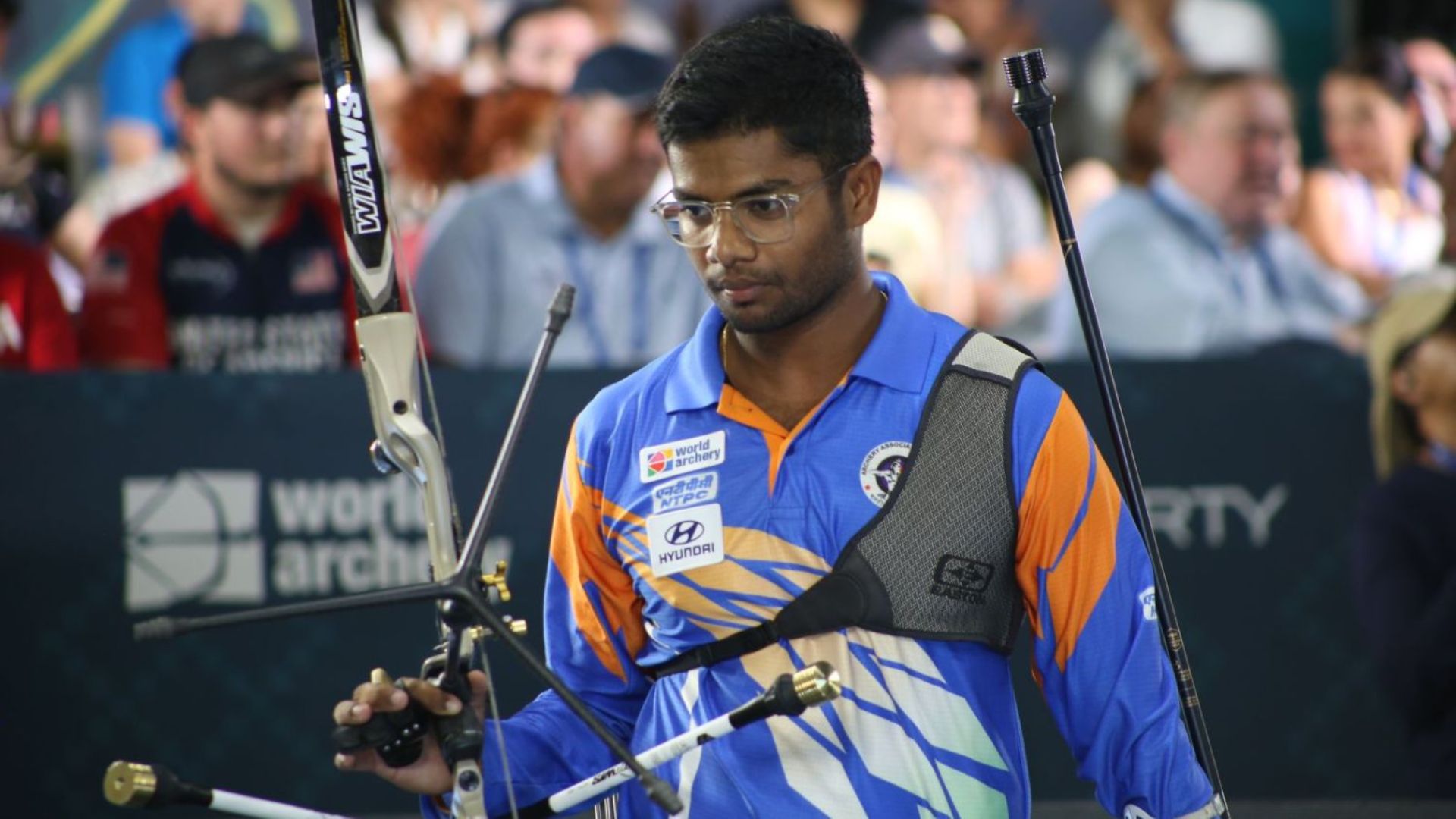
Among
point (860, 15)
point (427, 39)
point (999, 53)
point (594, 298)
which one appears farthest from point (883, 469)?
point (999, 53)

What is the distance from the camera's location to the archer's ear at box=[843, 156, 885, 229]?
2309mm

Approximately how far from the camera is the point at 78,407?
4461mm

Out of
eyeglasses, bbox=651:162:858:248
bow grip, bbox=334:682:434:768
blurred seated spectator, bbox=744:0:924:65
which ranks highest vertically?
blurred seated spectator, bbox=744:0:924:65

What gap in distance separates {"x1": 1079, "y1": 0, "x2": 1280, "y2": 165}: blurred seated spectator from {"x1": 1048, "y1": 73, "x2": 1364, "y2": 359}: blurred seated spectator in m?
1.85

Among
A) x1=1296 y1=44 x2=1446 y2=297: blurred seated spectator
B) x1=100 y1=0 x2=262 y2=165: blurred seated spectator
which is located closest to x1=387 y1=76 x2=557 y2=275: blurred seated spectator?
x1=100 y1=0 x2=262 y2=165: blurred seated spectator

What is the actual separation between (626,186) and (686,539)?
127 inches

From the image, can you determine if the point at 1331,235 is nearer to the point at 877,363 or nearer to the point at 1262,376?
the point at 1262,376

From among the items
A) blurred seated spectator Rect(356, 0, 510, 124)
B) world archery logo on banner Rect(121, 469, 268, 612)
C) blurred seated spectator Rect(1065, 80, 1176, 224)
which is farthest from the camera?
blurred seated spectator Rect(356, 0, 510, 124)

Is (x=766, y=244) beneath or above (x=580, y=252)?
beneath

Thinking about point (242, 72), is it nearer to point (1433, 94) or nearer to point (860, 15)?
point (860, 15)

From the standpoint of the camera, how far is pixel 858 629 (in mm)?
2219

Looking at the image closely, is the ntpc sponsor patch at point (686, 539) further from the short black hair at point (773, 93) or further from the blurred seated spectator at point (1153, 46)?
the blurred seated spectator at point (1153, 46)

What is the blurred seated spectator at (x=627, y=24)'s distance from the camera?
279 inches

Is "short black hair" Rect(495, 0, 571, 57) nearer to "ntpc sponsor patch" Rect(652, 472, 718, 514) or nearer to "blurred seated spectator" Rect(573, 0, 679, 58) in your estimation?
"blurred seated spectator" Rect(573, 0, 679, 58)
